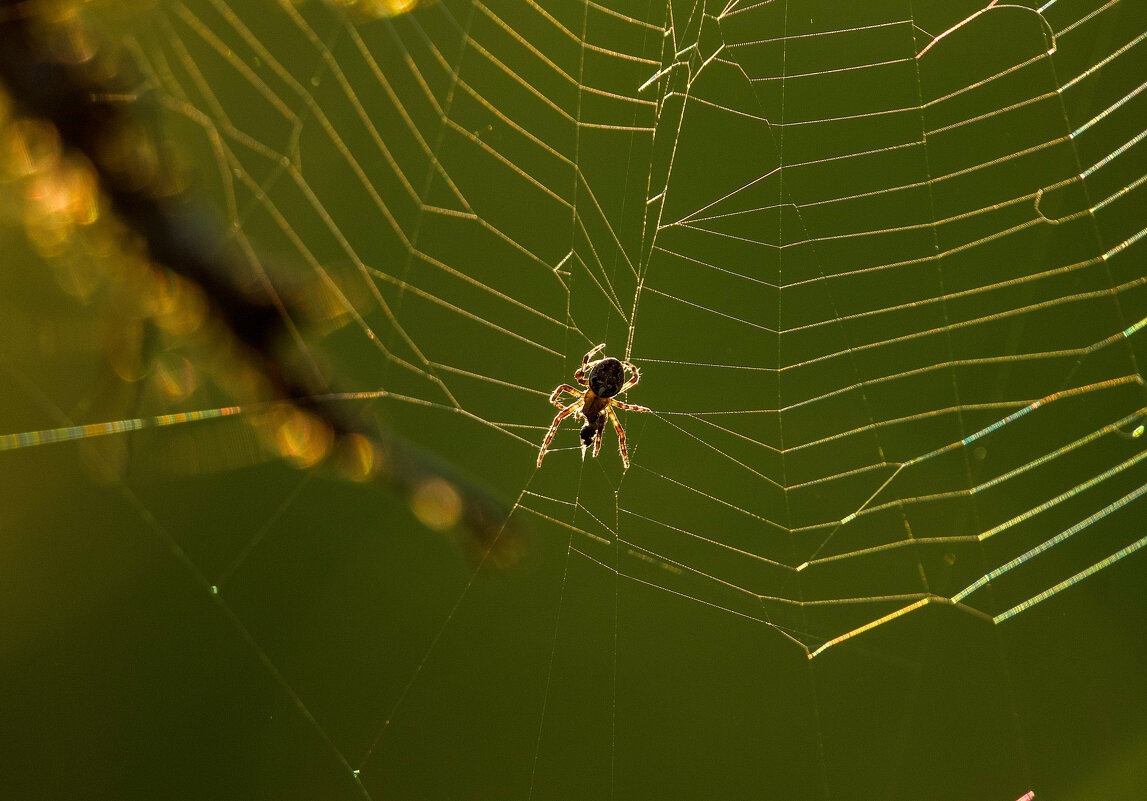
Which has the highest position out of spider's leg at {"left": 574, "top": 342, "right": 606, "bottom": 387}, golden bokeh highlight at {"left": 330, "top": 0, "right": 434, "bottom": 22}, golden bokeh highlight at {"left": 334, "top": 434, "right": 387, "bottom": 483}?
spider's leg at {"left": 574, "top": 342, "right": 606, "bottom": 387}

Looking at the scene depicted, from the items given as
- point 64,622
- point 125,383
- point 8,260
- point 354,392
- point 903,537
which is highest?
point 8,260

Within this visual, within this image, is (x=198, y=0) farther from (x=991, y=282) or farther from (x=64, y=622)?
(x=991, y=282)

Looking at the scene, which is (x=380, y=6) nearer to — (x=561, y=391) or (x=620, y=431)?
(x=561, y=391)

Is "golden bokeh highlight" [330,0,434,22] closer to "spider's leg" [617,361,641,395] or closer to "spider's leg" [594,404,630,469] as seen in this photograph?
"spider's leg" [617,361,641,395]

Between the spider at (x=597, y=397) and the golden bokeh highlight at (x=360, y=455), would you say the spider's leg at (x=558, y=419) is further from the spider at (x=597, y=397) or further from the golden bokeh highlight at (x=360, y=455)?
the golden bokeh highlight at (x=360, y=455)

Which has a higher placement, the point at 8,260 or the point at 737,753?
the point at 8,260

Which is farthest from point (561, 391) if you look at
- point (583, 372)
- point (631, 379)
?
point (631, 379)

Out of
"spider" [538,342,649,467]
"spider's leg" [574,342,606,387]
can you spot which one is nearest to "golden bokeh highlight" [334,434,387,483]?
"spider" [538,342,649,467]

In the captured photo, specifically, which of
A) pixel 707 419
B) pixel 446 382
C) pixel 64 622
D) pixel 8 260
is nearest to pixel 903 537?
pixel 707 419

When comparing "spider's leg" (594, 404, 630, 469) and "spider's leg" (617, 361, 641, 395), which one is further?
"spider's leg" (594, 404, 630, 469)
